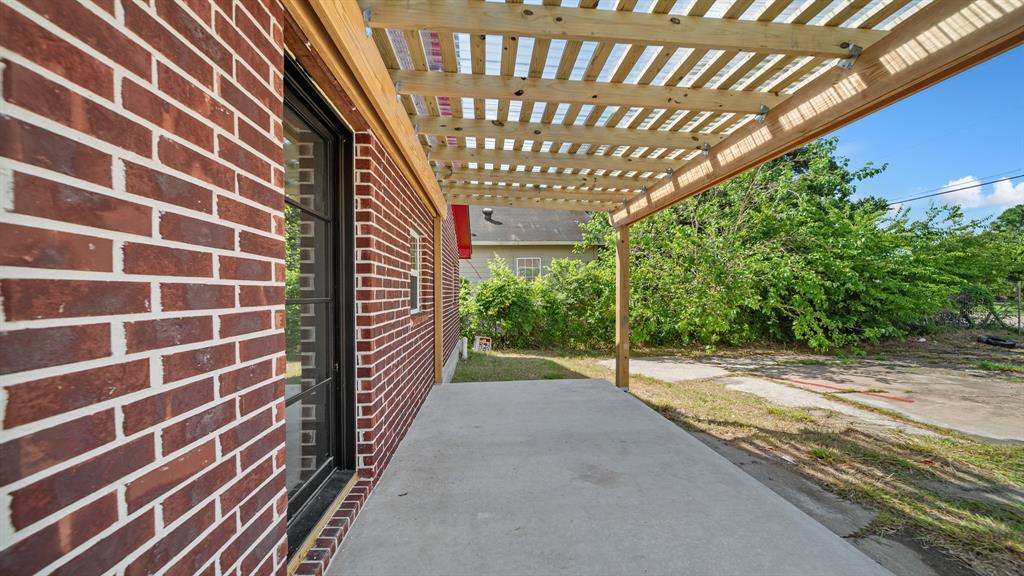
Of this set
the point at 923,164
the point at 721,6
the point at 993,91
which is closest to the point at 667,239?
the point at 721,6

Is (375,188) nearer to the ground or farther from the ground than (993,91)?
nearer to the ground

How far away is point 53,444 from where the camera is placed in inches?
24.9

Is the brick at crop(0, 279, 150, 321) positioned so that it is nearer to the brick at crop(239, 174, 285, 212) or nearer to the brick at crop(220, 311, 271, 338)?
the brick at crop(220, 311, 271, 338)

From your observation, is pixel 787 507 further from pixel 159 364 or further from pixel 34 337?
pixel 34 337

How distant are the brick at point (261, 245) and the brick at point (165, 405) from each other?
37cm

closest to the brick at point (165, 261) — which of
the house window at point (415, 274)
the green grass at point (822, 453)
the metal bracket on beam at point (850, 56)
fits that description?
the metal bracket on beam at point (850, 56)

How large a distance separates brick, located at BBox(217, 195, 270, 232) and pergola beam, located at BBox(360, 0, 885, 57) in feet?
3.98

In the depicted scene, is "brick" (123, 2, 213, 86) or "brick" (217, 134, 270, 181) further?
"brick" (217, 134, 270, 181)

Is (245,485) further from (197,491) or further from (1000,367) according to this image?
(1000,367)

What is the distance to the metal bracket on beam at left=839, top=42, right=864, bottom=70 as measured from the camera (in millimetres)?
2176

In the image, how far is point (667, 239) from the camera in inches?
398

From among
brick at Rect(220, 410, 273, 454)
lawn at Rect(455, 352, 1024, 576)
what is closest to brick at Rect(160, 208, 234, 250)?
brick at Rect(220, 410, 273, 454)

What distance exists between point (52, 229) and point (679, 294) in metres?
10.2

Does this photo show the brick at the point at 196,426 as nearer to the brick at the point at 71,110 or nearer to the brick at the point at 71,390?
the brick at the point at 71,390
